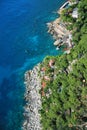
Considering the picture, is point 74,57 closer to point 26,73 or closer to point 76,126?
point 76,126

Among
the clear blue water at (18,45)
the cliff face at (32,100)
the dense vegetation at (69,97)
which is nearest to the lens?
the dense vegetation at (69,97)

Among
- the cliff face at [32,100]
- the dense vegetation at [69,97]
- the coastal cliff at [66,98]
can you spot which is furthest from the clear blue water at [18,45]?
the dense vegetation at [69,97]

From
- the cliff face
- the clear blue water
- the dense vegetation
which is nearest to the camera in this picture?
the dense vegetation

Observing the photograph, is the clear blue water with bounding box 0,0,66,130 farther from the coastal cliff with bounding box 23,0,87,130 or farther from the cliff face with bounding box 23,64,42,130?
the coastal cliff with bounding box 23,0,87,130

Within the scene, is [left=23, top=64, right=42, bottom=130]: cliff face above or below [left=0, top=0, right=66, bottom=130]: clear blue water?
below

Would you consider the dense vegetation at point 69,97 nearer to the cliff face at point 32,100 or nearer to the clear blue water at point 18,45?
the cliff face at point 32,100

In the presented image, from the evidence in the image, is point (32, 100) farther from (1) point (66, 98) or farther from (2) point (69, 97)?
(2) point (69, 97)

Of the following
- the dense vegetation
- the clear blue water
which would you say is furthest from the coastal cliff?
the clear blue water
